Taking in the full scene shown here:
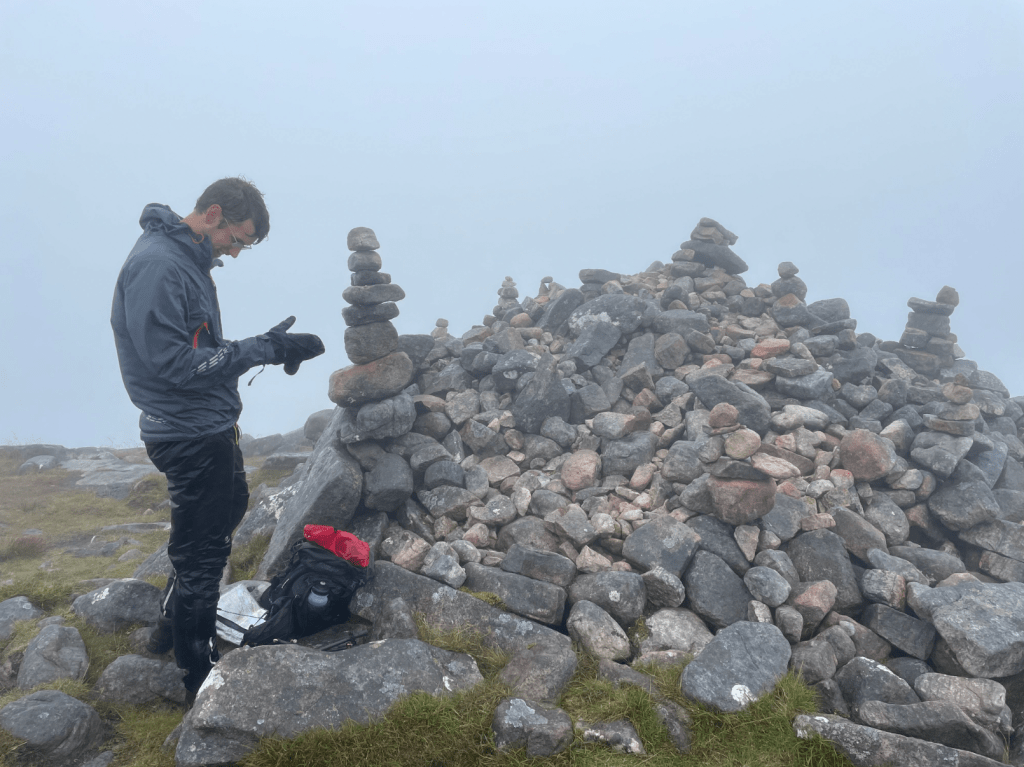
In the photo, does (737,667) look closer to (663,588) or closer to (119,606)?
(663,588)

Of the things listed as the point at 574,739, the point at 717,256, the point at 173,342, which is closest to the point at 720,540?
the point at 574,739

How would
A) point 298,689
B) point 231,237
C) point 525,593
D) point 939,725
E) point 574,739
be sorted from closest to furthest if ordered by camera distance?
point 939,725 < point 574,739 < point 298,689 < point 231,237 < point 525,593

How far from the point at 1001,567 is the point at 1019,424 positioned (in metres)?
7.90

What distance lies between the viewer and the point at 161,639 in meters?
7.19

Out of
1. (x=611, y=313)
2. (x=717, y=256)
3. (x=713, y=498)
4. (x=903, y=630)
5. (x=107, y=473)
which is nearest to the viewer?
(x=903, y=630)

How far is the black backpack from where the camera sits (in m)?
6.97

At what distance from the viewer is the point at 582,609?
768cm

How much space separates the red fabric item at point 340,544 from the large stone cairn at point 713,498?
2.09 feet

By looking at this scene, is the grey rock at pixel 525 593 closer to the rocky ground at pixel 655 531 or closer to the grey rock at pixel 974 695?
the rocky ground at pixel 655 531

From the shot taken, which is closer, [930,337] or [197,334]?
[197,334]

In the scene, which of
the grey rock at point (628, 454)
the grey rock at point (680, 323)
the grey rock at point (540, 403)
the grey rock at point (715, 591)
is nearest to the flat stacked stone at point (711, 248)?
the grey rock at point (680, 323)

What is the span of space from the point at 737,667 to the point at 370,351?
326 inches

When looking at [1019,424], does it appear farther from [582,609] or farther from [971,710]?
[582,609]

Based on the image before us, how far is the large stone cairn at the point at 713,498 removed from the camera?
269 inches
